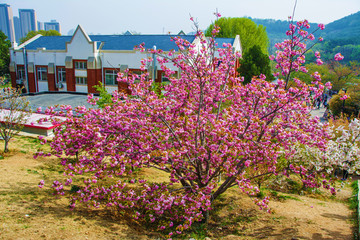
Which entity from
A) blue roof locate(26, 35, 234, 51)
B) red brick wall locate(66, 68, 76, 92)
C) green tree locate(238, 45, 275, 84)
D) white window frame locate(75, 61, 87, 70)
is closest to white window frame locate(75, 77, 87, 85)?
red brick wall locate(66, 68, 76, 92)

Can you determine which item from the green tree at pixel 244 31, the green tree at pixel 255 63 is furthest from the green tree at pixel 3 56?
the green tree at pixel 255 63

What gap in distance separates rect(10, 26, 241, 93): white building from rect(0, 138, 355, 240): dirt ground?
22662 millimetres

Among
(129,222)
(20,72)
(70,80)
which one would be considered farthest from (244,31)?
(129,222)

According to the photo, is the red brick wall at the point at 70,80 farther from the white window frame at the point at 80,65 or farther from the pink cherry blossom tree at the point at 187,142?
the pink cherry blossom tree at the point at 187,142

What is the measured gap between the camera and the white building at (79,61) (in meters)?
32.2

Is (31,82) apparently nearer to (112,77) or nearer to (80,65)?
(80,65)

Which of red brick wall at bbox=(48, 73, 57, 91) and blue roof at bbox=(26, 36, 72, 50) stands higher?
blue roof at bbox=(26, 36, 72, 50)

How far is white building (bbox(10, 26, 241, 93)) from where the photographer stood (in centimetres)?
3225

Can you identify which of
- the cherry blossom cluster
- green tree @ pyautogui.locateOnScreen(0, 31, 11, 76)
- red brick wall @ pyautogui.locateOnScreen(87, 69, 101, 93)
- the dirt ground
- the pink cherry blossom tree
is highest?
green tree @ pyautogui.locateOnScreen(0, 31, 11, 76)

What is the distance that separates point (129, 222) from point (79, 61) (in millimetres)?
30941

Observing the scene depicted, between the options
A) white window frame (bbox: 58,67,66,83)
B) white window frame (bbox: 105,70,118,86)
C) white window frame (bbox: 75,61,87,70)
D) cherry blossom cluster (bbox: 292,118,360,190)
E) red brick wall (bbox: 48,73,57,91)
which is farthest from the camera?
red brick wall (bbox: 48,73,57,91)

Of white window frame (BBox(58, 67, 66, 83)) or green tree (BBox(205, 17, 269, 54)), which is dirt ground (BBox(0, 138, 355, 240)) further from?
green tree (BBox(205, 17, 269, 54))

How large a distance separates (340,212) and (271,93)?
18.6 ft

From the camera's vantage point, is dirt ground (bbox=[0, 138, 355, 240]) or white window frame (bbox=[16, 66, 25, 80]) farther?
white window frame (bbox=[16, 66, 25, 80])
